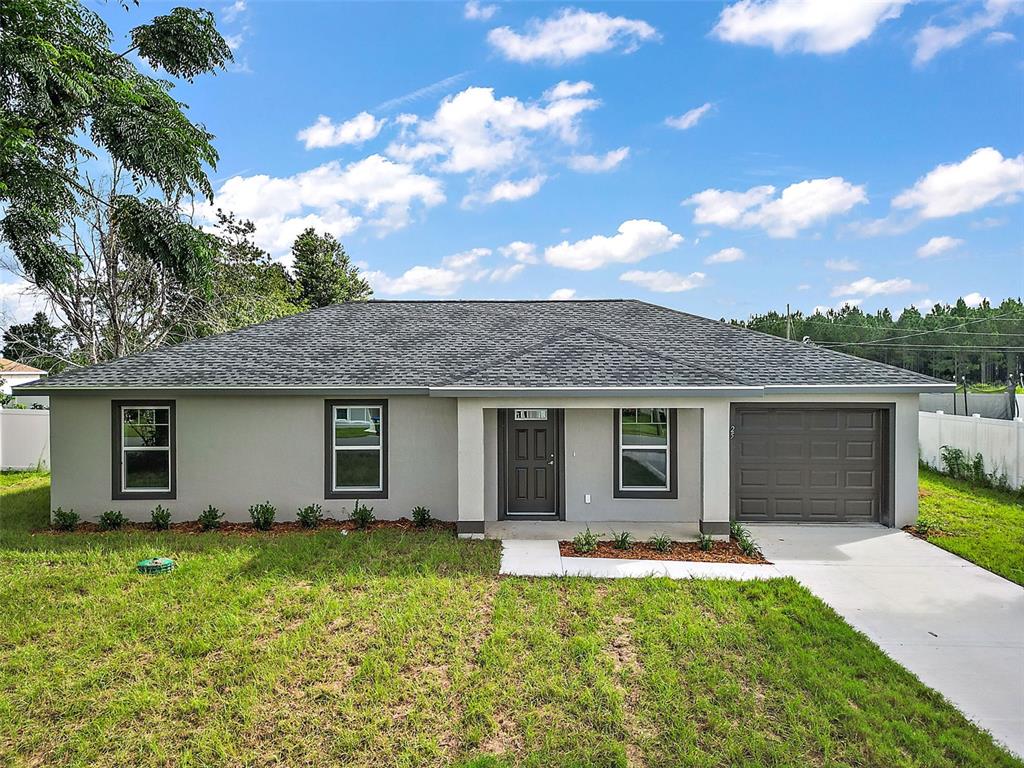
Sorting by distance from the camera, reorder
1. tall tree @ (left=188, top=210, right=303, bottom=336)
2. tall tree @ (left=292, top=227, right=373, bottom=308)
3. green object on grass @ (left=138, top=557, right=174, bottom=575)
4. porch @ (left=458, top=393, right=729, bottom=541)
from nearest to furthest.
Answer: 1. green object on grass @ (left=138, top=557, right=174, bottom=575)
2. porch @ (left=458, top=393, right=729, bottom=541)
3. tall tree @ (left=188, top=210, right=303, bottom=336)
4. tall tree @ (left=292, top=227, right=373, bottom=308)

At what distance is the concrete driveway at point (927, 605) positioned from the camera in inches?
179

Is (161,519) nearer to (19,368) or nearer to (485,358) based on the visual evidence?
(485,358)

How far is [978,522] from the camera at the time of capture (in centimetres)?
945

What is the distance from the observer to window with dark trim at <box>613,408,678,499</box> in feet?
31.3

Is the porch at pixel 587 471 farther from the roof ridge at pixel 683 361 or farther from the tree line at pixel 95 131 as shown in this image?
the tree line at pixel 95 131

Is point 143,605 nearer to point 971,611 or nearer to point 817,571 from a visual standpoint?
point 817,571

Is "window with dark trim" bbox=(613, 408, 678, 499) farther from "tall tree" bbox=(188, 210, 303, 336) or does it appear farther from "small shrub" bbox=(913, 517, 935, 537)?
"tall tree" bbox=(188, 210, 303, 336)

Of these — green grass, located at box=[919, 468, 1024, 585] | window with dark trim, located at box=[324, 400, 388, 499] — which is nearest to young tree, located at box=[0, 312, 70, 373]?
window with dark trim, located at box=[324, 400, 388, 499]

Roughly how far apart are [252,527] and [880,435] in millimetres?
11057

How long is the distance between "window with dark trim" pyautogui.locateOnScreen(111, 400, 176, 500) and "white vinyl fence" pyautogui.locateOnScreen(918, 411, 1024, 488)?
1569 cm

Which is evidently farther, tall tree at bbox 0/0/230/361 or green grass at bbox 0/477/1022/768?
tall tree at bbox 0/0/230/361

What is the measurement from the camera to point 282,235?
133 feet

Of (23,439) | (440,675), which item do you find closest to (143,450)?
(440,675)

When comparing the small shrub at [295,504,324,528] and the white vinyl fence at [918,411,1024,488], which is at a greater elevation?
the white vinyl fence at [918,411,1024,488]
